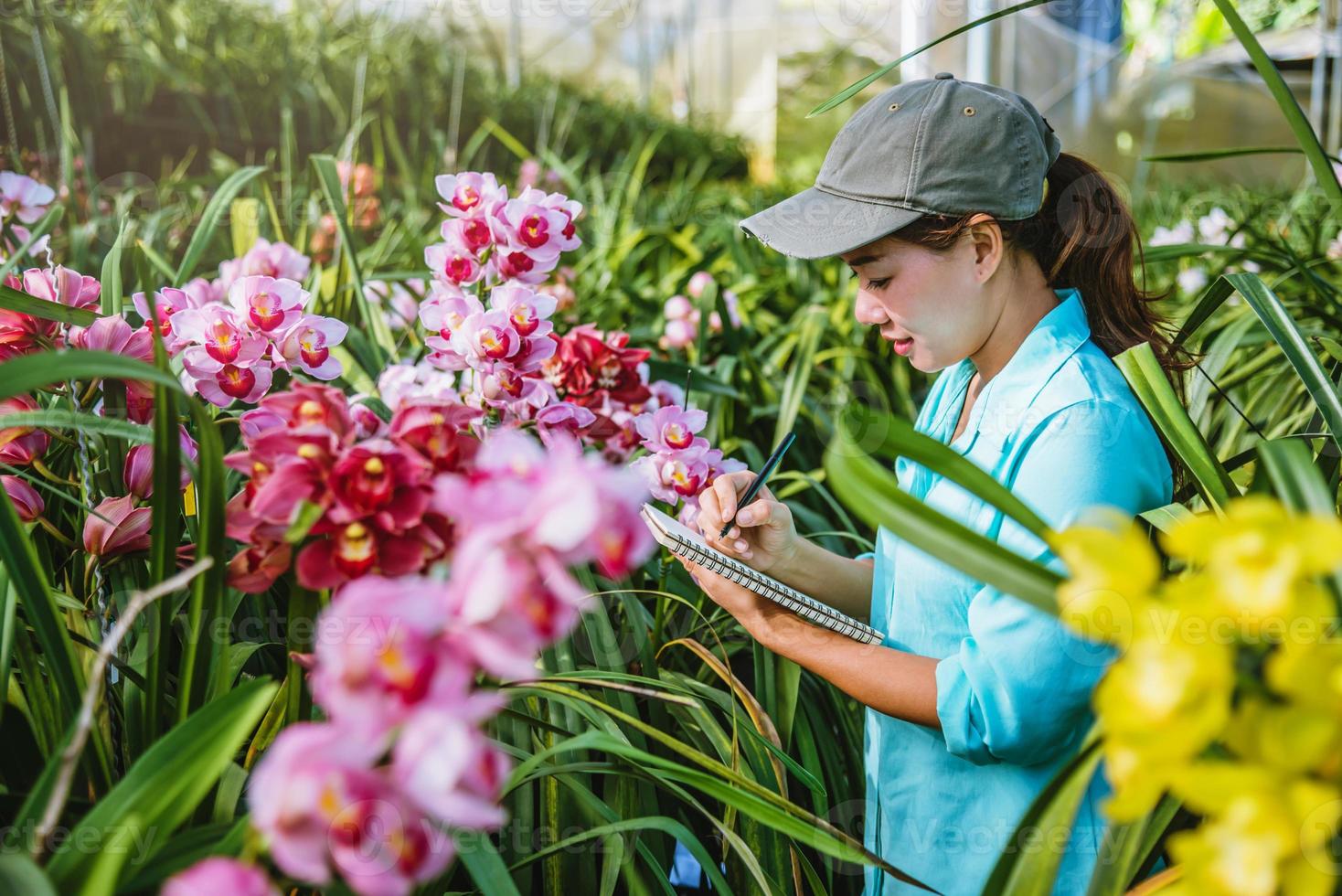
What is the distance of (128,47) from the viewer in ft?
10.6

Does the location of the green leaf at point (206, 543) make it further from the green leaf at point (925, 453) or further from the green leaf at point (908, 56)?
the green leaf at point (908, 56)

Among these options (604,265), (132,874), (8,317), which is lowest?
(604,265)

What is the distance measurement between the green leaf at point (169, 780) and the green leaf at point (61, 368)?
6.5 inches

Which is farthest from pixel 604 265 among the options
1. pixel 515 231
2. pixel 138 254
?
pixel 138 254

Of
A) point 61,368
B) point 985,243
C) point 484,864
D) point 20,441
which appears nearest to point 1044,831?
point 484,864

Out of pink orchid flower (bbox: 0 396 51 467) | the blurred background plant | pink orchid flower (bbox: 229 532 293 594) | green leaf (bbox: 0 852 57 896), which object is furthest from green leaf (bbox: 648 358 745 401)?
green leaf (bbox: 0 852 57 896)

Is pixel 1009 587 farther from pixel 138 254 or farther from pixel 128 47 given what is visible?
pixel 128 47

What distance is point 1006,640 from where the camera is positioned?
0.80 metres

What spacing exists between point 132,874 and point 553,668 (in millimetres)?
499

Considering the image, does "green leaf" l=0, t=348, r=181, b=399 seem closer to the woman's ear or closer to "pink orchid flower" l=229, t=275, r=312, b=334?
"pink orchid flower" l=229, t=275, r=312, b=334

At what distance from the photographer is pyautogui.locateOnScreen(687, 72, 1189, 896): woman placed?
0.82 meters

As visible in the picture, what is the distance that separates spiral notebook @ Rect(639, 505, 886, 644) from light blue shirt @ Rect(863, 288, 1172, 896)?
0.10 m

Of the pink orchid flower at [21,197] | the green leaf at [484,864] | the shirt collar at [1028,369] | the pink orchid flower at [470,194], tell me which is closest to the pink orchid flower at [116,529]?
the green leaf at [484,864]

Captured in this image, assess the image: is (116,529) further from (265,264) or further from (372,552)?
(265,264)
